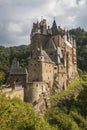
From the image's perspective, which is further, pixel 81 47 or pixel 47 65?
pixel 81 47

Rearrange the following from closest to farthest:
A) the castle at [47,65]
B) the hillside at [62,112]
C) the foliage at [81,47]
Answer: the hillside at [62,112] → the castle at [47,65] → the foliage at [81,47]

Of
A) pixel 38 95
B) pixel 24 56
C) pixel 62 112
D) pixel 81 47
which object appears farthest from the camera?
pixel 81 47

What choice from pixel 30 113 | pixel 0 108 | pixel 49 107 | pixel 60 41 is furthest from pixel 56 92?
pixel 0 108

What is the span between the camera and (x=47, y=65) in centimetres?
6369

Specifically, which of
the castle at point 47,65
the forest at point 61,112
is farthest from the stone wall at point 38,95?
the forest at point 61,112

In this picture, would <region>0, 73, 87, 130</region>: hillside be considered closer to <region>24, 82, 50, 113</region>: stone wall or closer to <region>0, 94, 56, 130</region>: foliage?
<region>0, 94, 56, 130</region>: foliage

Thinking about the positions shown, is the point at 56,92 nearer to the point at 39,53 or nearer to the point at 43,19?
the point at 39,53

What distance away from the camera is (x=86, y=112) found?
66188mm

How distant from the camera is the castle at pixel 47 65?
2319 inches

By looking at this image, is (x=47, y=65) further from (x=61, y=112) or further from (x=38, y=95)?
(x=61, y=112)

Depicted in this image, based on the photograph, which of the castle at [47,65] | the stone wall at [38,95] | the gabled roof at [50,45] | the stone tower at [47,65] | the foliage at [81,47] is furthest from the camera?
the foliage at [81,47]

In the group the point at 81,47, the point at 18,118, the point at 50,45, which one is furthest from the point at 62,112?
the point at 81,47

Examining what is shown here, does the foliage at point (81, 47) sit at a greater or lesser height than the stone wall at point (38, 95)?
greater

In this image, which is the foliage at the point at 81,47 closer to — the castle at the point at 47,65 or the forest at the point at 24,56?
the forest at the point at 24,56
